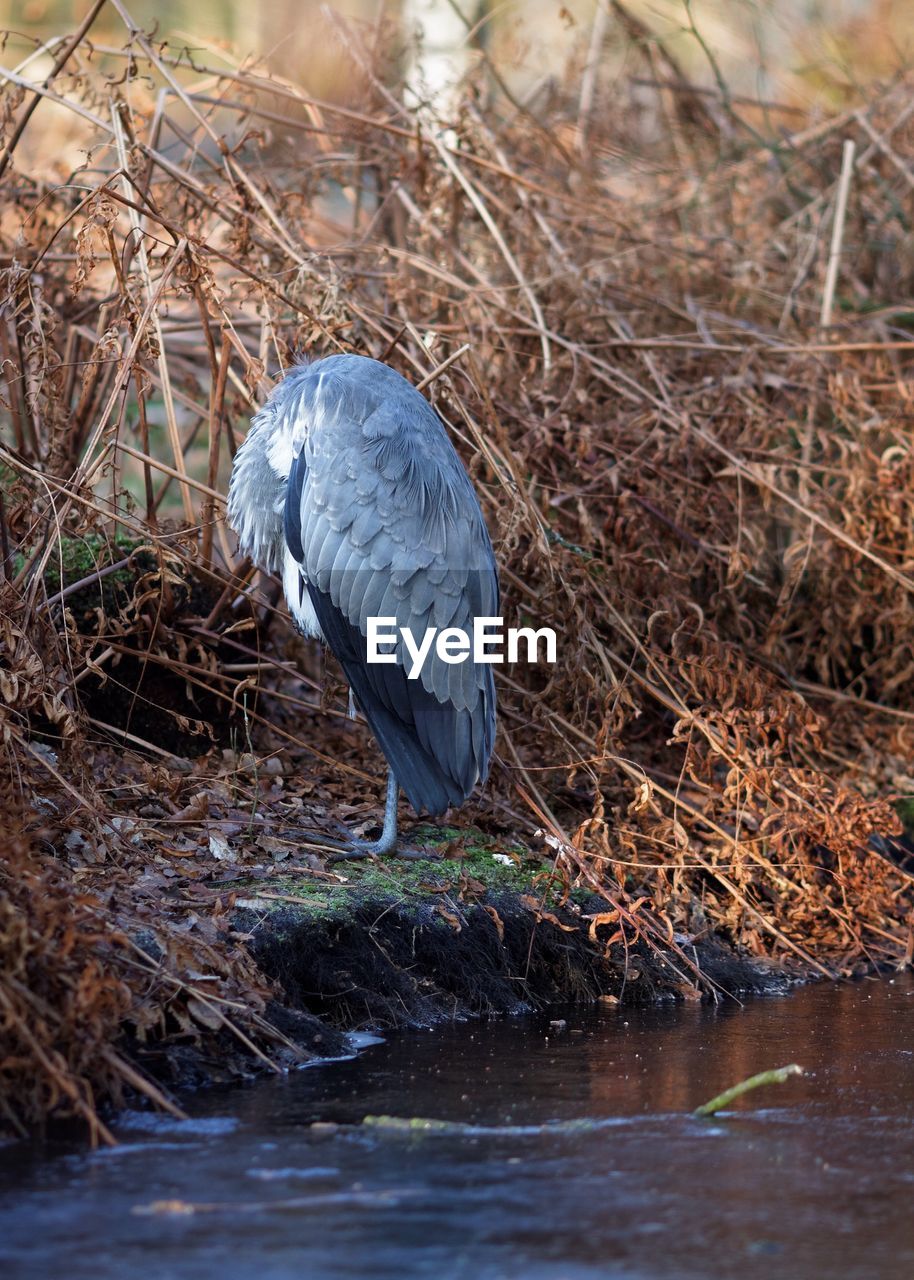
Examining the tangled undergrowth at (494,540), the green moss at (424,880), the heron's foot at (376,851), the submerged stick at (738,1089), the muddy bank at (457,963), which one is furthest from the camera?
the heron's foot at (376,851)

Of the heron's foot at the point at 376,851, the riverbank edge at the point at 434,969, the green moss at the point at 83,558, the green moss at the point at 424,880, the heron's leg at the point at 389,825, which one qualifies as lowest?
the riverbank edge at the point at 434,969

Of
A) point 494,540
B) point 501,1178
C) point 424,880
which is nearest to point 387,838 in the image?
point 424,880

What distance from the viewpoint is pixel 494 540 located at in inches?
260

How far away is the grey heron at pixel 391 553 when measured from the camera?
17.9 ft

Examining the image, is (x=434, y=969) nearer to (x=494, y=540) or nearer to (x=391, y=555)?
(x=391, y=555)

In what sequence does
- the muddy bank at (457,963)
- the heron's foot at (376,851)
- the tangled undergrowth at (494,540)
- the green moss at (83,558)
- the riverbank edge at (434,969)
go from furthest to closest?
the green moss at (83,558) < the heron's foot at (376,851) < the tangled undergrowth at (494,540) < the muddy bank at (457,963) < the riverbank edge at (434,969)

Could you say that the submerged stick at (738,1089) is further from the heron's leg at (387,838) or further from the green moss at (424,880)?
the heron's leg at (387,838)

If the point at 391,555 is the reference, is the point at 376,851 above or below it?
below

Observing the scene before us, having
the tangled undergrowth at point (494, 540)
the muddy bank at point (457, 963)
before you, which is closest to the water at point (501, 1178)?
the muddy bank at point (457, 963)

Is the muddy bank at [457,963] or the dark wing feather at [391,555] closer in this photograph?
the muddy bank at [457,963]

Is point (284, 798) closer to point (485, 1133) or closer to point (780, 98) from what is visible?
point (485, 1133)

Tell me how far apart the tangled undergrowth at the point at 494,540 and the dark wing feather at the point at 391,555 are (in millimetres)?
580

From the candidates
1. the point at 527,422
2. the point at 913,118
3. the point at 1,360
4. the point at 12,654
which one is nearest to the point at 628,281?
the point at 527,422

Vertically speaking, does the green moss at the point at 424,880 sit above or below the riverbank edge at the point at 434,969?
above
